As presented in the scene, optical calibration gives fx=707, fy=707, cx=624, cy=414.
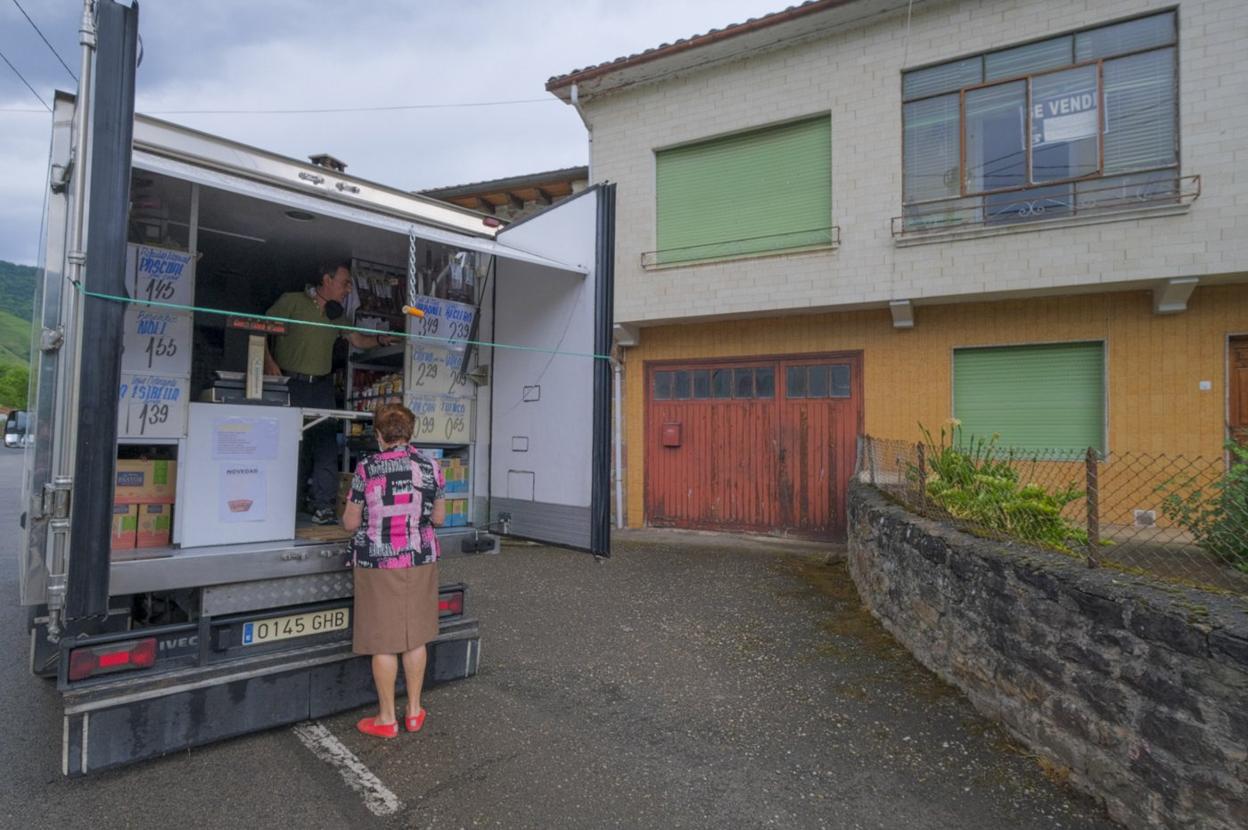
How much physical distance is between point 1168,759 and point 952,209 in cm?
748

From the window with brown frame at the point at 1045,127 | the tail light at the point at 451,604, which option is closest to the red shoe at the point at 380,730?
the tail light at the point at 451,604

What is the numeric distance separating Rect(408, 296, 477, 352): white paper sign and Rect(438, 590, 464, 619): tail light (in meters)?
2.04

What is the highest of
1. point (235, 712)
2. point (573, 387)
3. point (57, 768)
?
point (573, 387)

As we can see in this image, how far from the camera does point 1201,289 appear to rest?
7.86m

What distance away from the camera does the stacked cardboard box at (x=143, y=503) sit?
3.69m

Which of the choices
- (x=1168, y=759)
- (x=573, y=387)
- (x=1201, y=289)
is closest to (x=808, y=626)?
(x=573, y=387)

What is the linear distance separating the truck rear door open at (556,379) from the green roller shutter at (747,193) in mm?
5262

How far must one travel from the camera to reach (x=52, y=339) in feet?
10.4

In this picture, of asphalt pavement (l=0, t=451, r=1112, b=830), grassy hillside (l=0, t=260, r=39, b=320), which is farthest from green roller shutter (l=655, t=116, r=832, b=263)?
grassy hillside (l=0, t=260, r=39, b=320)

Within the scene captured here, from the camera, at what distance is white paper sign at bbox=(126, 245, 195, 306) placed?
399 centimetres

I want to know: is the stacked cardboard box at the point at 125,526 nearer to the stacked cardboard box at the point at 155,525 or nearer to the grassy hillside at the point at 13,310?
the stacked cardboard box at the point at 155,525

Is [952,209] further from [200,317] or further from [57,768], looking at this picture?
[57,768]

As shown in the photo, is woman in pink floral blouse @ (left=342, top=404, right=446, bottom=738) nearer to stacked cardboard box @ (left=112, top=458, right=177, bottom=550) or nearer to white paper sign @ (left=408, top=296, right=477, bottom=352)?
stacked cardboard box @ (left=112, top=458, right=177, bottom=550)

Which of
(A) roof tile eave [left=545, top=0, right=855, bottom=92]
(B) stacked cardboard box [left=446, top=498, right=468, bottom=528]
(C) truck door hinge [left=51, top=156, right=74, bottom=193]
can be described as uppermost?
(A) roof tile eave [left=545, top=0, right=855, bottom=92]
